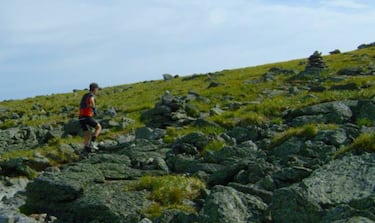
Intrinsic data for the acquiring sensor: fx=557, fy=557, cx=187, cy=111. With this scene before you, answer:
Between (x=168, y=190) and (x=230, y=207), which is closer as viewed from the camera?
(x=230, y=207)

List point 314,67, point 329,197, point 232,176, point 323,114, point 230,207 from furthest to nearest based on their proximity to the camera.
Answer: point 314,67, point 323,114, point 232,176, point 230,207, point 329,197

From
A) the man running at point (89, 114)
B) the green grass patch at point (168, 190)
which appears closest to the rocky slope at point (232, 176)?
the green grass patch at point (168, 190)

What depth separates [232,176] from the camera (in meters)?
15.9

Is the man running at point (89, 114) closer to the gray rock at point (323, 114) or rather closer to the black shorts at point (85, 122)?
the black shorts at point (85, 122)

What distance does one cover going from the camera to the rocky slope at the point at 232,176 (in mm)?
11328

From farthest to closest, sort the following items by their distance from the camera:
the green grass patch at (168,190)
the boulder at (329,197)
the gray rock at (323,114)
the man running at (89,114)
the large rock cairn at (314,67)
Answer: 1. the large rock cairn at (314,67)
2. the man running at (89,114)
3. the gray rock at (323,114)
4. the green grass patch at (168,190)
5. the boulder at (329,197)

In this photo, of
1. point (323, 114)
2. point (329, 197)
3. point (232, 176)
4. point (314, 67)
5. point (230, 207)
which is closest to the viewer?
point (329, 197)

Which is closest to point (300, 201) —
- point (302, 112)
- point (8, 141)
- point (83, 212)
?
point (83, 212)

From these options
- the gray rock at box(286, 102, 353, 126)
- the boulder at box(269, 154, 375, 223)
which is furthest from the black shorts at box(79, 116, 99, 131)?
the boulder at box(269, 154, 375, 223)

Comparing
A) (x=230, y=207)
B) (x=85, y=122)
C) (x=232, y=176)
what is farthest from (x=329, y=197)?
(x=85, y=122)

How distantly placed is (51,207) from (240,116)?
46.1ft

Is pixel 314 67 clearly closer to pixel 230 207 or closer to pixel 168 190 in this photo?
pixel 168 190

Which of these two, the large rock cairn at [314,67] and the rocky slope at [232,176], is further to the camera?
the large rock cairn at [314,67]

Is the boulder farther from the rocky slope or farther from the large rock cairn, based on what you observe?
the large rock cairn
